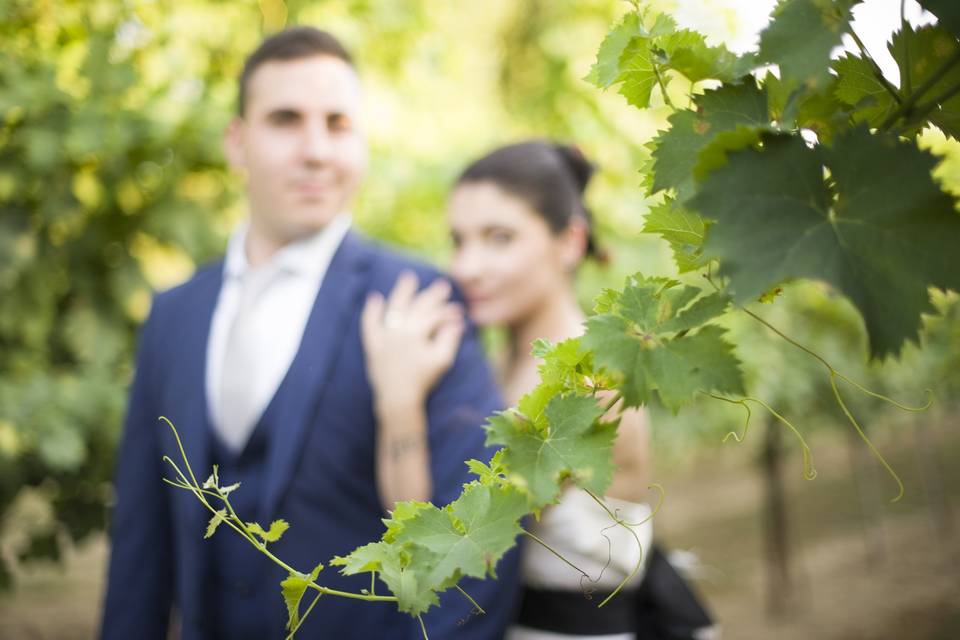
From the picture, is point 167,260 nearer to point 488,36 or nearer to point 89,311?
point 89,311

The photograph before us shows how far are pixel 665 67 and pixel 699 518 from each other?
9.68 meters

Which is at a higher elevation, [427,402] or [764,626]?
[427,402]

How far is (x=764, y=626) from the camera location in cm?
626

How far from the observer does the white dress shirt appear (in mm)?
1776

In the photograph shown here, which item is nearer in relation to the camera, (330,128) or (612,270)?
(330,128)

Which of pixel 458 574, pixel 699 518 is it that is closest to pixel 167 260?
pixel 458 574

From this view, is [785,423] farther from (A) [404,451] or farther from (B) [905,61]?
(A) [404,451]

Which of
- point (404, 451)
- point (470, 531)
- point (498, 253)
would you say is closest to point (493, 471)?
point (470, 531)

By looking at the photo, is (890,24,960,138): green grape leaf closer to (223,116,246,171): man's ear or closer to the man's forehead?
the man's forehead

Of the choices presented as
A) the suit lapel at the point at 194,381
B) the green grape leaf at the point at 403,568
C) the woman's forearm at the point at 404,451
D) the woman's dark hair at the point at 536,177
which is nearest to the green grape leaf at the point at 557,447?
the green grape leaf at the point at 403,568

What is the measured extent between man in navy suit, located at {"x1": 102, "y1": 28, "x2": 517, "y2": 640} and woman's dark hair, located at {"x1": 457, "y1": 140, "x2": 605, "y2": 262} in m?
0.54

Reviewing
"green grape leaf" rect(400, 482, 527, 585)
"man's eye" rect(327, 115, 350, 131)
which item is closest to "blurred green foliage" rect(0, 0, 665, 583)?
"man's eye" rect(327, 115, 350, 131)

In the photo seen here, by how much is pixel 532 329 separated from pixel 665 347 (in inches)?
72.4

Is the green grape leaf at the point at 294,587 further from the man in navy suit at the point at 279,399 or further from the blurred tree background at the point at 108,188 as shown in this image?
the blurred tree background at the point at 108,188
